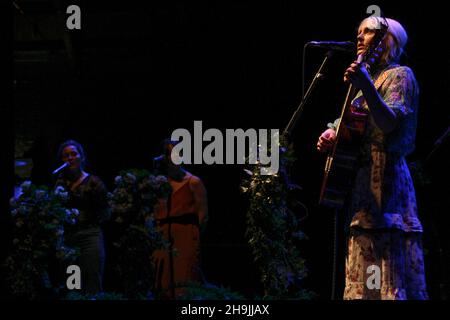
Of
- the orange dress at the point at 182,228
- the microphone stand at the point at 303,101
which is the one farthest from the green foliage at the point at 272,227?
the orange dress at the point at 182,228

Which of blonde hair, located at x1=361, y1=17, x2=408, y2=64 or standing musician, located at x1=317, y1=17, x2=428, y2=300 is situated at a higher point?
blonde hair, located at x1=361, y1=17, x2=408, y2=64

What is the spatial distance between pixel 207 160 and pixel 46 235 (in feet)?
9.10

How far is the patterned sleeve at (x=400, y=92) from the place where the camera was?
2.99m

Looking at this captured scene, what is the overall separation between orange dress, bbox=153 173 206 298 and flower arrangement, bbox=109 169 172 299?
937mm

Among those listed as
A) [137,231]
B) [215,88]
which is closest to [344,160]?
[137,231]

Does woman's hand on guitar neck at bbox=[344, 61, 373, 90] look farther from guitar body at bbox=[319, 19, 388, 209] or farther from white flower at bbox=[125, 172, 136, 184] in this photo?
white flower at bbox=[125, 172, 136, 184]

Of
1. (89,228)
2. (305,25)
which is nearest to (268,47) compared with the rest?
(305,25)

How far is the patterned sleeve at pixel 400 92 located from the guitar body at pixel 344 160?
0.15 m

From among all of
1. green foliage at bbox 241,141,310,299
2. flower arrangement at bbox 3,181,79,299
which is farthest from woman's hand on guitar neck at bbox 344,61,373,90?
flower arrangement at bbox 3,181,79,299

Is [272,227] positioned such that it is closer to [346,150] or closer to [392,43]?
[346,150]

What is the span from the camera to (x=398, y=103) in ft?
9.84

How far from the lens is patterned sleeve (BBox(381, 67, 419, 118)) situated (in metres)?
2.99

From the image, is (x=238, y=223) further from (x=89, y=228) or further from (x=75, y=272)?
(x=75, y=272)
